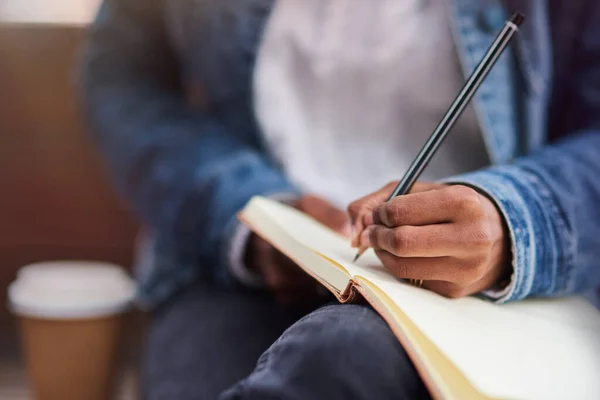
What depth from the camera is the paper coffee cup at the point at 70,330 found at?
558mm

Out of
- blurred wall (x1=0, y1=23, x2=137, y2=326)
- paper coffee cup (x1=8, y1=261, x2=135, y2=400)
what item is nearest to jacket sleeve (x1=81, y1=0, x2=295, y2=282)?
paper coffee cup (x1=8, y1=261, x2=135, y2=400)

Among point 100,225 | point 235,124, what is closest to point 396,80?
point 235,124

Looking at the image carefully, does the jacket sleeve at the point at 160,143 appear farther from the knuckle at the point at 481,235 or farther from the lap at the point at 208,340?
the knuckle at the point at 481,235

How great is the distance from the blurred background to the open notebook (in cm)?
61

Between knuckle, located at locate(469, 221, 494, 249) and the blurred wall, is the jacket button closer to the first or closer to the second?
knuckle, located at locate(469, 221, 494, 249)

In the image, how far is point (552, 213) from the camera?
283 millimetres

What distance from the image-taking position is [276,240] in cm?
28

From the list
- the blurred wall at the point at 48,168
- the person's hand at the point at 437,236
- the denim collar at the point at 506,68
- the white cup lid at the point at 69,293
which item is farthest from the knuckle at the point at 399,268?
the blurred wall at the point at 48,168

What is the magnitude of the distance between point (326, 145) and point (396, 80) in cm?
7

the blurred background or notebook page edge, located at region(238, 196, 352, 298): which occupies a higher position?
notebook page edge, located at region(238, 196, 352, 298)

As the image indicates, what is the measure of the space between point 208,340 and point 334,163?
0.15m

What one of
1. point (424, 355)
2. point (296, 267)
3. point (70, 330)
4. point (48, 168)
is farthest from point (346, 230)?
point (48, 168)

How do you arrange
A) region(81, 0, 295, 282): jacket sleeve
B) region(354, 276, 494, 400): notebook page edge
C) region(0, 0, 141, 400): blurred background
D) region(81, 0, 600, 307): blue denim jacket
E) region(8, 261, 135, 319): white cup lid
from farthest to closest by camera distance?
1. region(0, 0, 141, 400): blurred background
2. region(8, 261, 135, 319): white cup lid
3. region(81, 0, 295, 282): jacket sleeve
4. region(81, 0, 600, 307): blue denim jacket
5. region(354, 276, 494, 400): notebook page edge

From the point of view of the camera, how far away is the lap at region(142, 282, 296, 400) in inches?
13.3
